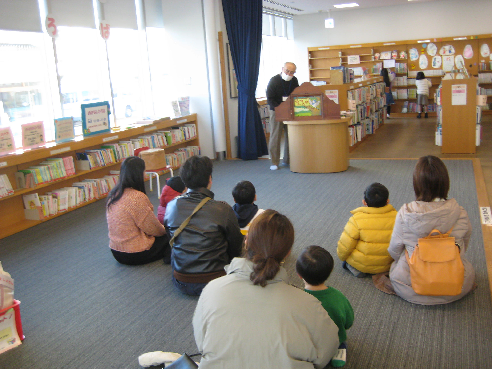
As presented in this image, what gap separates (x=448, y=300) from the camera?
2.86 m

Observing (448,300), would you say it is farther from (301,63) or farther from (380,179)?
(301,63)

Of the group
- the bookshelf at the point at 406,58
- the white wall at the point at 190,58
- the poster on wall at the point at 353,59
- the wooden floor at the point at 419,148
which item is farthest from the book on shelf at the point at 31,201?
the poster on wall at the point at 353,59

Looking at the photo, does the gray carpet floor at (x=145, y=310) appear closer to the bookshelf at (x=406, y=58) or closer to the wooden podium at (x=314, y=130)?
the wooden podium at (x=314, y=130)

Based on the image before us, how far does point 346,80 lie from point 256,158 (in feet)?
7.48

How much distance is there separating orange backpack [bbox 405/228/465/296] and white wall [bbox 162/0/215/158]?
19.9ft

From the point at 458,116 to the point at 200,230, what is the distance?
19.9ft

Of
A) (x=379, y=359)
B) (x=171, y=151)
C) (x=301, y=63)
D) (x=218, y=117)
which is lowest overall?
(x=379, y=359)

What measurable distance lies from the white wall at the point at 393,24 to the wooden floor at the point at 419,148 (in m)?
2.72

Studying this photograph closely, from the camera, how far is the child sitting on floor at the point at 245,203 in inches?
143

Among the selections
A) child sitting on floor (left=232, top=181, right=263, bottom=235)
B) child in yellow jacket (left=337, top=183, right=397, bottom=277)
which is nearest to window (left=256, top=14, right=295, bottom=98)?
child sitting on floor (left=232, top=181, right=263, bottom=235)

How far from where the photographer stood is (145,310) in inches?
121

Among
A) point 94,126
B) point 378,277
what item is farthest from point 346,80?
point 378,277

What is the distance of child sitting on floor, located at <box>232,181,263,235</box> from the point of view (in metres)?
3.62

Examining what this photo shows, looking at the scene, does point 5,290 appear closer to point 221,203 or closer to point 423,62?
point 221,203
